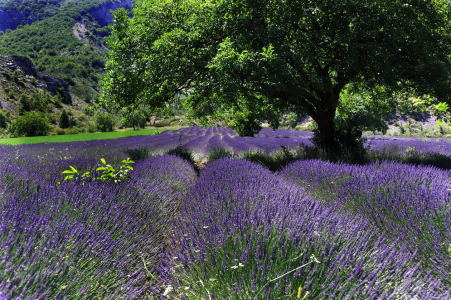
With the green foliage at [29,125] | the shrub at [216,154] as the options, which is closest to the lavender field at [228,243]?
the shrub at [216,154]

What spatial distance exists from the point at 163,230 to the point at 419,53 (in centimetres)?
745

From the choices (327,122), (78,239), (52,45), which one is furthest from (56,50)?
(78,239)

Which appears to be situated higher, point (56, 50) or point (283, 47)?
point (56, 50)

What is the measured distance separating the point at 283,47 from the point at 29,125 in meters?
11.4

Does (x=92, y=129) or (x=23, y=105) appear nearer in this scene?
(x=23, y=105)

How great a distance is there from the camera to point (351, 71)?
623 cm

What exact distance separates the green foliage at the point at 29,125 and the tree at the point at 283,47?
5.95 meters

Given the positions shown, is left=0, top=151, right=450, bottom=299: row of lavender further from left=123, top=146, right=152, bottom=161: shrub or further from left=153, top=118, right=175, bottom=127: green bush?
left=153, top=118, right=175, bottom=127: green bush

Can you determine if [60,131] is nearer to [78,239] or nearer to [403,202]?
[78,239]

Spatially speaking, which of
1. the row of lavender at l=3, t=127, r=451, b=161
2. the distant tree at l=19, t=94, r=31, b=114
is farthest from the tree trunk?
the distant tree at l=19, t=94, r=31, b=114

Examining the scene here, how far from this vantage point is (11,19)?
3435 inches

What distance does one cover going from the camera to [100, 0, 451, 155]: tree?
525cm

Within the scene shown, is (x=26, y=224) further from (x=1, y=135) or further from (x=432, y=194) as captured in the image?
(x=1, y=135)

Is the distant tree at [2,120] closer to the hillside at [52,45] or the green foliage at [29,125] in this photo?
the green foliage at [29,125]
